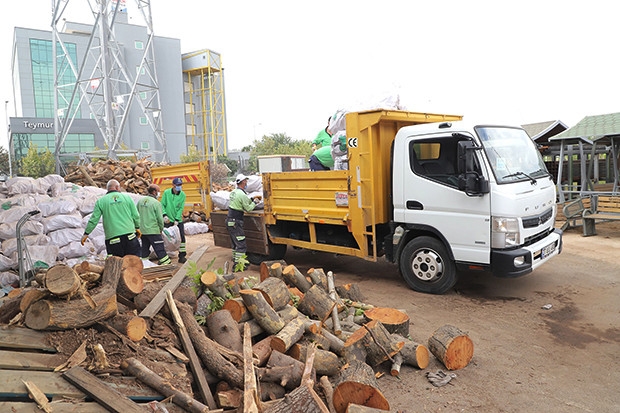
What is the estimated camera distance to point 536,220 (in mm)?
5668

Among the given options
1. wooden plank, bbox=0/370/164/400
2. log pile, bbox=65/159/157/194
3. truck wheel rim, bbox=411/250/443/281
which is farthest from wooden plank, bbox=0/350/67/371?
log pile, bbox=65/159/157/194

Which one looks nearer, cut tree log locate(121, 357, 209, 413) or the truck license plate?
cut tree log locate(121, 357, 209, 413)

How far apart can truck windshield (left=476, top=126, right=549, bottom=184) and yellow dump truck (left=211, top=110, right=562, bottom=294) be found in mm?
17

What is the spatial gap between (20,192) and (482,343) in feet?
29.7

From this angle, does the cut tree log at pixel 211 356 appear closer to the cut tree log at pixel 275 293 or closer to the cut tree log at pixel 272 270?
the cut tree log at pixel 275 293

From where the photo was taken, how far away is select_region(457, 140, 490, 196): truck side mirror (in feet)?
17.7

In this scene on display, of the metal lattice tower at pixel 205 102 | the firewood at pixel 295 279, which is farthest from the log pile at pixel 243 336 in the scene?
the metal lattice tower at pixel 205 102

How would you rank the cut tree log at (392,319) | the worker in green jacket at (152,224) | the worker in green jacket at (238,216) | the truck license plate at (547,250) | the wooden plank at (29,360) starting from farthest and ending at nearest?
the worker in green jacket at (238,216) → the worker in green jacket at (152,224) → the truck license plate at (547,250) → the cut tree log at (392,319) → the wooden plank at (29,360)

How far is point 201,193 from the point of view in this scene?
37.1 ft

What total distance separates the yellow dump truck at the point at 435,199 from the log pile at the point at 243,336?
1.72m

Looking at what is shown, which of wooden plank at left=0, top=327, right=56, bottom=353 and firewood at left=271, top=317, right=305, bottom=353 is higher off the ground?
wooden plank at left=0, top=327, right=56, bottom=353

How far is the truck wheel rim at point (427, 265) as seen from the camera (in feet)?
19.7

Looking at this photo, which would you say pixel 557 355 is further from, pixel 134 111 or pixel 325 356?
pixel 134 111

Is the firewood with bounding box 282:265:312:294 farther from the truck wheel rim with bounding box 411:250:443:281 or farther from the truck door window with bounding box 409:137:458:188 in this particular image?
the truck door window with bounding box 409:137:458:188
